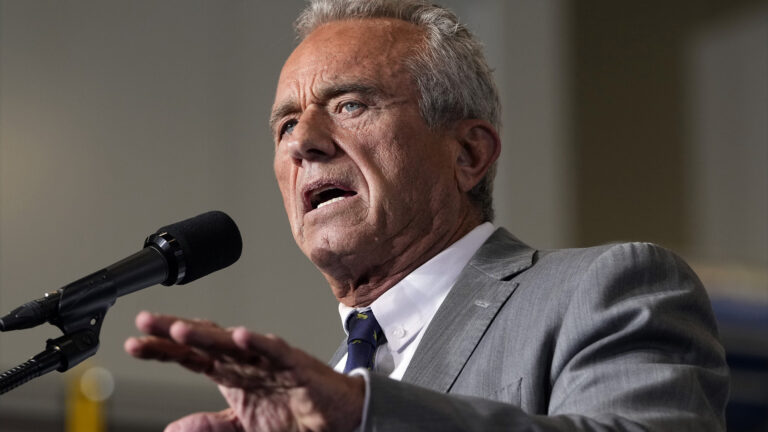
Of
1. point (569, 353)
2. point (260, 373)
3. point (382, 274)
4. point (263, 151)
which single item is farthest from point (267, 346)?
point (263, 151)

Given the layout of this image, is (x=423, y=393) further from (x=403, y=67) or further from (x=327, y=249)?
(x=403, y=67)

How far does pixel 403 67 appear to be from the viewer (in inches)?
85.9

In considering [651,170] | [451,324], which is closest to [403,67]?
[451,324]

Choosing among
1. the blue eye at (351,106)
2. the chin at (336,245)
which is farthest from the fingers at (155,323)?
the blue eye at (351,106)

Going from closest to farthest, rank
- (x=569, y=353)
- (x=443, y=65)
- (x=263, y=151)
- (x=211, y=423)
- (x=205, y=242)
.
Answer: (x=211, y=423) < (x=569, y=353) < (x=205, y=242) < (x=443, y=65) < (x=263, y=151)

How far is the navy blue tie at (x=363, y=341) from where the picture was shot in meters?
1.93

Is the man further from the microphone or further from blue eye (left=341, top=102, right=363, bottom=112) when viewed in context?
the microphone

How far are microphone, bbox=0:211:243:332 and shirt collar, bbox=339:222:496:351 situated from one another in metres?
0.29

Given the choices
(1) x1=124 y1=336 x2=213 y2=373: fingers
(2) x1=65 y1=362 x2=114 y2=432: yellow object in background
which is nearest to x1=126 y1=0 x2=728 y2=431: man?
(1) x1=124 y1=336 x2=213 y2=373: fingers

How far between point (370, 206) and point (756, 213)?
167 inches

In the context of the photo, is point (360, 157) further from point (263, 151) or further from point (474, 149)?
point (263, 151)

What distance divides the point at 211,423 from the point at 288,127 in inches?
37.3

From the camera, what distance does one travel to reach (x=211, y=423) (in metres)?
1.41

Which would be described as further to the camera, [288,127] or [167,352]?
[288,127]
